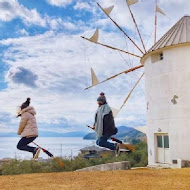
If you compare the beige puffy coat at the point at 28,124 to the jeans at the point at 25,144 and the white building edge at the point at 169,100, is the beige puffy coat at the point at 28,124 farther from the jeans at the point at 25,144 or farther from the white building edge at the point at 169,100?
the white building edge at the point at 169,100

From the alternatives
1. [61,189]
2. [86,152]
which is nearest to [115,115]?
[61,189]

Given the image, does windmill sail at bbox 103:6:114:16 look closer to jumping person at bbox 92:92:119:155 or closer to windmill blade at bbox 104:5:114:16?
windmill blade at bbox 104:5:114:16

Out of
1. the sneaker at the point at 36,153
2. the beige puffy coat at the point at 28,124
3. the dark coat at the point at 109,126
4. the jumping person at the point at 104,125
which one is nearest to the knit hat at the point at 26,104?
the beige puffy coat at the point at 28,124

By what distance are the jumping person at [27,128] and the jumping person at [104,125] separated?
11.3 ft

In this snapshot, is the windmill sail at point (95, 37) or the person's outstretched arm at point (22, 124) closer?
the person's outstretched arm at point (22, 124)

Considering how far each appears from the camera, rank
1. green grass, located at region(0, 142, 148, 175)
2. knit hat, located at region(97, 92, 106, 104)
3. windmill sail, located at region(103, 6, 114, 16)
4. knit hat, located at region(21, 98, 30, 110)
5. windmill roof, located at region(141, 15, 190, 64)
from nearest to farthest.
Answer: knit hat, located at region(21, 98, 30, 110) < knit hat, located at region(97, 92, 106, 104) < windmill roof, located at region(141, 15, 190, 64) < windmill sail, located at region(103, 6, 114, 16) < green grass, located at region(0, 142, 148, 175)

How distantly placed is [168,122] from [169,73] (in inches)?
116

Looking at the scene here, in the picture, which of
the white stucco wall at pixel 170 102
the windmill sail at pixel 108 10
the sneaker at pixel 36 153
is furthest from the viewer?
the windmill sail at pixel 108 10

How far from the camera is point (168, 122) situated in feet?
57.8

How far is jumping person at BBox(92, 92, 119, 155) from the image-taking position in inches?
617

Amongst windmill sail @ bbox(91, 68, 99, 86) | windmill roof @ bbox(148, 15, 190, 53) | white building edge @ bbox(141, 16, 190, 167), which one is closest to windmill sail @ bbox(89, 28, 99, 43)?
windmill sail @ bbox(91, 68, 99, 86)

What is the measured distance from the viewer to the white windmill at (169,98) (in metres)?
17.1

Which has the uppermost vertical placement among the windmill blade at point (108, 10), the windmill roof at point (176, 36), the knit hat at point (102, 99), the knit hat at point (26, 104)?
the windmill blade at point (108, 10)

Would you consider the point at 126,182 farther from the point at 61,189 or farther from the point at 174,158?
the point at 174,158
